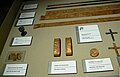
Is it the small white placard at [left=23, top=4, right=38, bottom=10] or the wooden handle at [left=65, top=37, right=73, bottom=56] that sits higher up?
the small white placard at [left=23, top=4, right=38, bottom=10]

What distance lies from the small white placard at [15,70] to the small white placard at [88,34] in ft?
1.77

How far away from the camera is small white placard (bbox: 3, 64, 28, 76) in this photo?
1.39m

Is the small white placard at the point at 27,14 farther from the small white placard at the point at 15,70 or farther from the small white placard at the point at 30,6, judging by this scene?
the small white placard at the point at 15,70

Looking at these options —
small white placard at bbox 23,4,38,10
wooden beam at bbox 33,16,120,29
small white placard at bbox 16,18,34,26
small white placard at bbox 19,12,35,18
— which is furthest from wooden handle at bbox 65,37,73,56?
small white placard at bbox 23,4,38,10

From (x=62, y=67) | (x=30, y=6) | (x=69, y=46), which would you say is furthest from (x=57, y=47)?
(x=30, y=6)

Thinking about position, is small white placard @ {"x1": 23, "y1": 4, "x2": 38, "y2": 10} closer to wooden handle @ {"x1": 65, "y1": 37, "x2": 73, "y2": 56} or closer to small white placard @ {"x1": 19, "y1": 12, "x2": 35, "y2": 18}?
small white placard @ {"x1": 19, "y1": 12, "x2": 35, "y2": 18}

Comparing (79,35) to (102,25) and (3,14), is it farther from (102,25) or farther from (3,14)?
(3,14)

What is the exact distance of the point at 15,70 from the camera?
1.42 meters

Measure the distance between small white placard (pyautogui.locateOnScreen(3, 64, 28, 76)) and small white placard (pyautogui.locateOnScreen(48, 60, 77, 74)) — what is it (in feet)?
0.68

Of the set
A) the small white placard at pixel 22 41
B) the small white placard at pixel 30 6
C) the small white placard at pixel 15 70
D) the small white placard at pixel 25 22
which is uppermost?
the small white placard at pixel 30 6

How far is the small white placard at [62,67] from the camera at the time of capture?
4.35 feet

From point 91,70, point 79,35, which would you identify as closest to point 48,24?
point 79,35

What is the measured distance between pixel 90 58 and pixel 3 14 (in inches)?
39.5

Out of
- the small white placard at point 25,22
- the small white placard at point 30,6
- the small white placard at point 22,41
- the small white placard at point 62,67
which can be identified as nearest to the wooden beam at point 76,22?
the small white placard at point 25,22
